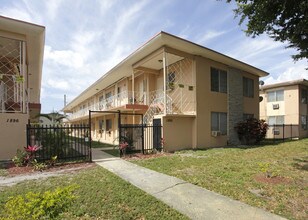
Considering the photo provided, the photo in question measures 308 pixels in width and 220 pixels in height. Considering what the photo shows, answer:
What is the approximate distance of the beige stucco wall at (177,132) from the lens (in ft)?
39.9

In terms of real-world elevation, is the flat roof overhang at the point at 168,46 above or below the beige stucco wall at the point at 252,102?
above

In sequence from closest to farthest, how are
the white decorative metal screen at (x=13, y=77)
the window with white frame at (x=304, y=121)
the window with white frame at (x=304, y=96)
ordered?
the white decorative metal screen at (x=13, y=77), the window with white frame at (x=304, y=96), the window with white frame at (x=304, y=121)

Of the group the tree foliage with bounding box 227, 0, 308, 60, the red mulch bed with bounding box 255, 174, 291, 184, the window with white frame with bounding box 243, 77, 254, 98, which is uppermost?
the tree foliage with bounding box 227, 0, 308, 60

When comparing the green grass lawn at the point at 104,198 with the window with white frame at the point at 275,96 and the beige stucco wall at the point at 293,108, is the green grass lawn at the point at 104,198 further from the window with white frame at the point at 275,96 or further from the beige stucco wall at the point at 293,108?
the window with white frame at the point at 275,96

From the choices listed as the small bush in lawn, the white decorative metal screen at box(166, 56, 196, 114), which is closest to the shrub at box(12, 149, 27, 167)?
the small bush in lawn

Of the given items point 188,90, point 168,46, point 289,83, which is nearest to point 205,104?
point 188,90

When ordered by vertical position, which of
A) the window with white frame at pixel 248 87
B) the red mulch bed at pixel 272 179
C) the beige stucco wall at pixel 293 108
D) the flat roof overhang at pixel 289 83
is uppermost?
the flat roof overhang at pixel 289 83

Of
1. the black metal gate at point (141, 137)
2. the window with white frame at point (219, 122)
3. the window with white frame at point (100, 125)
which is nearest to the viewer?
the black metal gate at point (141, 137)

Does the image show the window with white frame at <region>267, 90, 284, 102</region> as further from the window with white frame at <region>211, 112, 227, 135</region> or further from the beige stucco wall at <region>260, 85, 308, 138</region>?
the window with white frame at <region>211, 112, 227, 135</region>

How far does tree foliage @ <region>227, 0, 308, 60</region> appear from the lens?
24.4 ft

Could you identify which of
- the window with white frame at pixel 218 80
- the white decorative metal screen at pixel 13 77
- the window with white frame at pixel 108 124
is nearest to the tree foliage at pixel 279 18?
the window with white frame at pixel 218 80

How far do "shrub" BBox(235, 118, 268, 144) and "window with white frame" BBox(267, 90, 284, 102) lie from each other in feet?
28.6

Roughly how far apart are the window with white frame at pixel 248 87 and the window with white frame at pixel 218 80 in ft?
9.90

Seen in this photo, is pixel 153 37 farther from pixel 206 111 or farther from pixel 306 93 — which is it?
pixel 306 93
